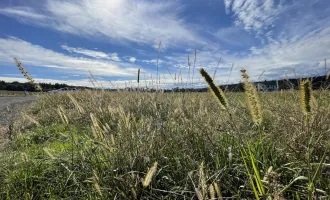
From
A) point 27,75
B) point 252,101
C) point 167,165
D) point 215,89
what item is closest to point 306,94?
point 252,101

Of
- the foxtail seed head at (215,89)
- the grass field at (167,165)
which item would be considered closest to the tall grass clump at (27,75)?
the grass field at (167,165)

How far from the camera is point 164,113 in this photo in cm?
309

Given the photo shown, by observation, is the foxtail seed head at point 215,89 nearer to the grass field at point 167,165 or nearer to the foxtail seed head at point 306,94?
the foxtail seed head at point 306,94

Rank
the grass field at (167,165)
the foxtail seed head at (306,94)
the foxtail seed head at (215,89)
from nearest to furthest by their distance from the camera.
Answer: the foxtail seed head at (306,94) → the foxtail seed head at (215,89) → the grass field at (167,165)

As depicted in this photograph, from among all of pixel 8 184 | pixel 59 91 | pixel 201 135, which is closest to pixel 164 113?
pixel 201 135

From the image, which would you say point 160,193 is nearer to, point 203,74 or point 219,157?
point 219,157

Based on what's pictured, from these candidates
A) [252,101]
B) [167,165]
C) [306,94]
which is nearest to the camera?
[306,94]

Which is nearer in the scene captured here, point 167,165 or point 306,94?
point 306,94

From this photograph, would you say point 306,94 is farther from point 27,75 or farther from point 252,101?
point 27,75

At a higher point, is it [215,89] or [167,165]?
[215,89]

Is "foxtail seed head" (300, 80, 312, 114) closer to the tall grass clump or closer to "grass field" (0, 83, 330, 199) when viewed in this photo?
"grass field" (0, 83, 330, 199)

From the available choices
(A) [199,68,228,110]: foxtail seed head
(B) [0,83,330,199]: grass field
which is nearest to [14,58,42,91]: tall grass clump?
(B) [0,83,330,199]: grass field

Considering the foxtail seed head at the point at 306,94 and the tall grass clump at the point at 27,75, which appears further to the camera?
the tall grass clump at the point at 27,75

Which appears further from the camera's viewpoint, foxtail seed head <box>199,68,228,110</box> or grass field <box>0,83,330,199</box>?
grass field <box>0,83,330,199</box>
